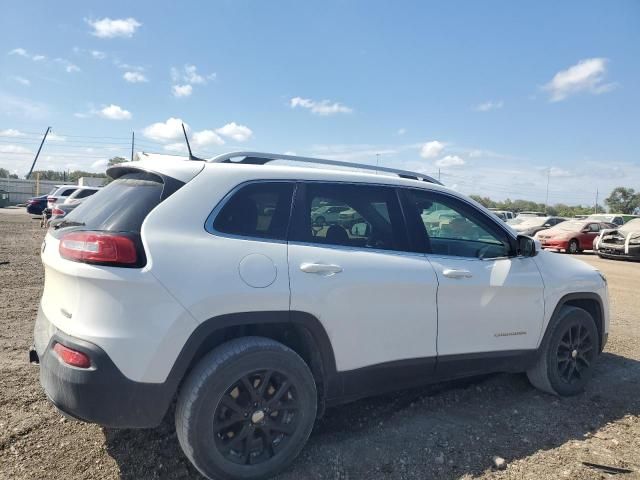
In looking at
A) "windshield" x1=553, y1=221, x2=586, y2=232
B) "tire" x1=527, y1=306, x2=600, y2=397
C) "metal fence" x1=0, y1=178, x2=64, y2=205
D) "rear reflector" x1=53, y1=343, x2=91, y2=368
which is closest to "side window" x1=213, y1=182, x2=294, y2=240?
"rear reflector" x1=53, y1=343, x2=91, y2=368

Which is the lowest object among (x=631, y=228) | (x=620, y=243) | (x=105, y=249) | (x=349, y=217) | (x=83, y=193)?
(x=620, y=243)

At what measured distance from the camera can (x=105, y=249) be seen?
7.89 feet

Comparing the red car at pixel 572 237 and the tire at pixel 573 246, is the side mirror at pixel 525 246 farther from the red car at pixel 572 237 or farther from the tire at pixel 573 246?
the tire at pixel 573 246

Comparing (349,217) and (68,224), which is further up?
(349,217)

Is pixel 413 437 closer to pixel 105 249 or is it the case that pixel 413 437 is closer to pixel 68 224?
pixel 105 249

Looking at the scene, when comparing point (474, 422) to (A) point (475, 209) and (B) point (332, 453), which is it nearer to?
(B) point (332, 453)

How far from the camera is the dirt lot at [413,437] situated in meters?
2.83

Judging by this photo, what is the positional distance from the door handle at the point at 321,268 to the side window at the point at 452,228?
0.81m

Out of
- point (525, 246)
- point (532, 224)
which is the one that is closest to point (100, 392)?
point (525, 246)

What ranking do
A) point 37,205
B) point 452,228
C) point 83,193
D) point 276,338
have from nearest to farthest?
point 276,338, point 452,228, point 83,193, point 37,205

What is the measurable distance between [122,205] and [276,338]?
3.96ft

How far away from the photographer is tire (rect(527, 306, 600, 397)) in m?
3.97

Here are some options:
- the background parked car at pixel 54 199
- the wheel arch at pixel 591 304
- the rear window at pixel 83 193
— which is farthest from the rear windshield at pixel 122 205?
the background parked car at pixel 54 199

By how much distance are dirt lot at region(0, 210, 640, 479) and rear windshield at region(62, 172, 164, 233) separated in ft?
4.67
